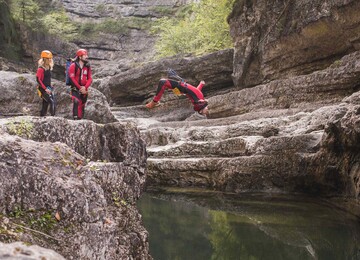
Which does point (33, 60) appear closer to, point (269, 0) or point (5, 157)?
point (269, 0)

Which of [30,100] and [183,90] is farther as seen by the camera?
[30,100]

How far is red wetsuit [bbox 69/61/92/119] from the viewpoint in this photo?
332 inches

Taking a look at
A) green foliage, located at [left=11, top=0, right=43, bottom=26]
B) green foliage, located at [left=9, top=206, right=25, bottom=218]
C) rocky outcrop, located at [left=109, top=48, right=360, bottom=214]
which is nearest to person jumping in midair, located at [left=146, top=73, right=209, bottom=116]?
rocky outcrop, located at [left=109, top=48, right=360, bottom=214]

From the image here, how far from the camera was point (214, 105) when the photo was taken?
17922 mm

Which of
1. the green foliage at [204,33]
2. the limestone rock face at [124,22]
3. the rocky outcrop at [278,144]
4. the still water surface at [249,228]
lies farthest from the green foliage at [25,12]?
the still water surface at [249,228]

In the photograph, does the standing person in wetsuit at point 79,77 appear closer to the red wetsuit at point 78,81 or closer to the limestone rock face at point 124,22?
the red wetsuit at point 78,81

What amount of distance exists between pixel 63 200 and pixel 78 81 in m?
5.06

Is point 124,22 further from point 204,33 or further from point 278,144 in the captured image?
point 278,144

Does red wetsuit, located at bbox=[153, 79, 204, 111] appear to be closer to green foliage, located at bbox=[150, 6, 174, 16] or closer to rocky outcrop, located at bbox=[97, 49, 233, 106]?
rocky outcrop, located at bbox=[97, 49, 233, 106]

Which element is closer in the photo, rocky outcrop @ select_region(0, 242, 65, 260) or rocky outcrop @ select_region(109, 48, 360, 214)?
rocky outcrop @ select_region(0, 242, 65, 260)

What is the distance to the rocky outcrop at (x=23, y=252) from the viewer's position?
113 inches

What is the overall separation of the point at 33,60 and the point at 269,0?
73.4ft

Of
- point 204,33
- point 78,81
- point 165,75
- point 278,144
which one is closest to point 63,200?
point 78,81

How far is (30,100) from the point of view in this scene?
11250 mm
